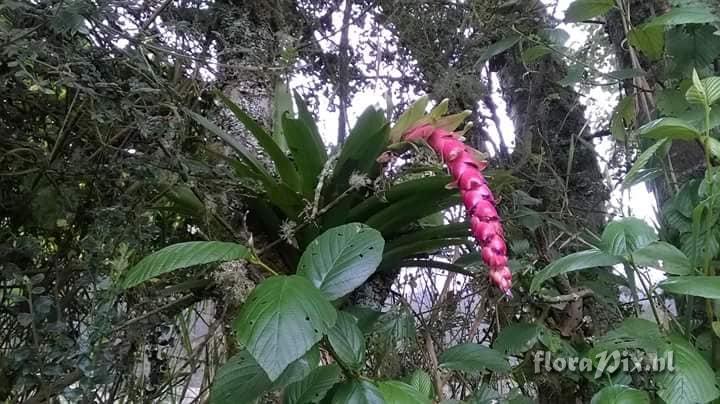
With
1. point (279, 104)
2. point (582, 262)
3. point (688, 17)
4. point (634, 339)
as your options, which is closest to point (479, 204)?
point (582, 262)

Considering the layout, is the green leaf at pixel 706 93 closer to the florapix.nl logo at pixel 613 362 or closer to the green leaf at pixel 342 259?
the florapix.nl logo at pixel 613 362

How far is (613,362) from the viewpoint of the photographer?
2.04ft

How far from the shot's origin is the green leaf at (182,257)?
474 millimetres

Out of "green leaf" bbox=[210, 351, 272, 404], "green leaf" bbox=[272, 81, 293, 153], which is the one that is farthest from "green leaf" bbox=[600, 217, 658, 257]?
"green leaf" bbox=[272, 81, 293, 153]

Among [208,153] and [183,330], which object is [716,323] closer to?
[208,153]

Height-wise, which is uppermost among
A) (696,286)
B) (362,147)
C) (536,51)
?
(536,51)

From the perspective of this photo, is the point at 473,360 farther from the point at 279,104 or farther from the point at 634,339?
the point at 279,104

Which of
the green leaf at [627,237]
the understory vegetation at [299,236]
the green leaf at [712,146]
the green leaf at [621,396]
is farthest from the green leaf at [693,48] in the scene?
the green leaf at [621,396]

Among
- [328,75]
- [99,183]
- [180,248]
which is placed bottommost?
[180,248]

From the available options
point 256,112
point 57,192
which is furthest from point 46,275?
point 256,112

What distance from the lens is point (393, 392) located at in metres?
0.50

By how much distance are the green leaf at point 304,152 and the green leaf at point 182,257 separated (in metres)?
0.29

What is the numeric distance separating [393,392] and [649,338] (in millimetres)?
290

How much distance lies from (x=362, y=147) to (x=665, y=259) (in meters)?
0.40
